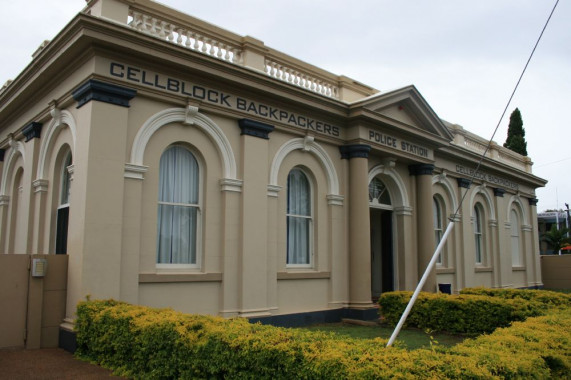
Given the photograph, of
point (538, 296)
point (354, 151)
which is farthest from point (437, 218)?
point (538, 296)

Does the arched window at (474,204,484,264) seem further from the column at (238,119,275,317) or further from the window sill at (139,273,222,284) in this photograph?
the window sill at (139,273,222,284)

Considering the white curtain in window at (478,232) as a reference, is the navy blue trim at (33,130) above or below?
above

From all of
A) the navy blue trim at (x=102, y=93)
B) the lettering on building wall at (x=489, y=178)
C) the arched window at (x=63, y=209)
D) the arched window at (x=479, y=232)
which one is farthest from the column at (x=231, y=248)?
the arched window at (x=479, y=232)

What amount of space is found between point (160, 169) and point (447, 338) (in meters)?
7.77

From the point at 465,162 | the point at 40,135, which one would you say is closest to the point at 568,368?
the point at 40,135

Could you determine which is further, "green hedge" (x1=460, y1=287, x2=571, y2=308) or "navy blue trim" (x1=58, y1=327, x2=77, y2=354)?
"green hedge" (x1=460, y1=287, x2=571, y2=308)

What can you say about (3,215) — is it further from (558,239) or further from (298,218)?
(558,239)

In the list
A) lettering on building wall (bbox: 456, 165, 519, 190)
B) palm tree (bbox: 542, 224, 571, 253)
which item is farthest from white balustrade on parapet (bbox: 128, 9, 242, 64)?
palm tree (bbox: 542, 224, 571, 253)

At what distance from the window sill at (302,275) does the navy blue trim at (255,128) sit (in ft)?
11.5

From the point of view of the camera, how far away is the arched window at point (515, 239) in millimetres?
26203

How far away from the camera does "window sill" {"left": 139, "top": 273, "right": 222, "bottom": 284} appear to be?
10.6 meters

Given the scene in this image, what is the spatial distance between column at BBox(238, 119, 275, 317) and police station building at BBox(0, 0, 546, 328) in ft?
0.12

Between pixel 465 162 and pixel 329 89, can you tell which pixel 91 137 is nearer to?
pixel 329 89

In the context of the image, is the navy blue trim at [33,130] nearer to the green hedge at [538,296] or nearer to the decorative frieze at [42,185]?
the decorative frieze at [42,185]
